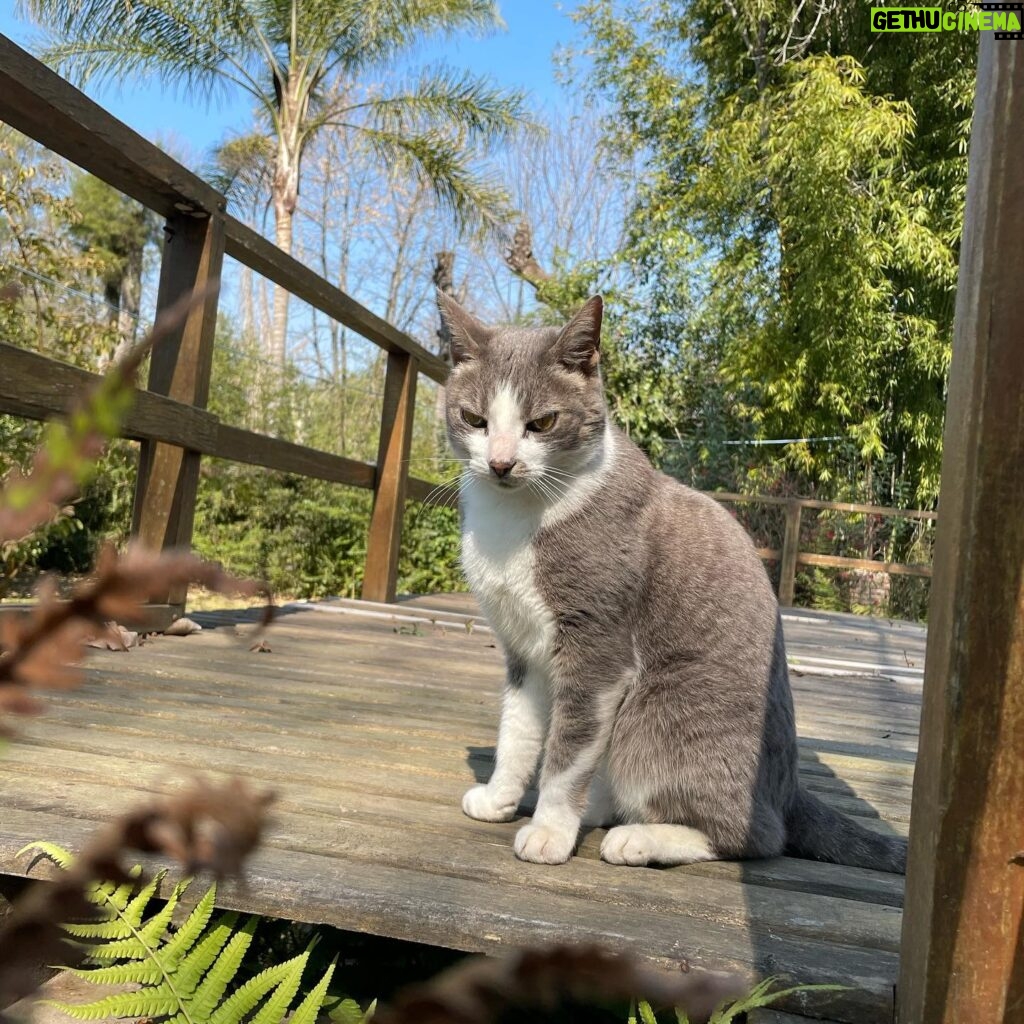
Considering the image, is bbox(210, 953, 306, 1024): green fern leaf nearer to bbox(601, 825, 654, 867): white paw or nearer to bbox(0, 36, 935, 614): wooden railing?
bbox(601, 825, 654, 867): white paw

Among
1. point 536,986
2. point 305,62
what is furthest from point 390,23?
point 536,986

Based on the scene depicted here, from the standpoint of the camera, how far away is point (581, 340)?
6.76ft

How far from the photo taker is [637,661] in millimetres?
1770

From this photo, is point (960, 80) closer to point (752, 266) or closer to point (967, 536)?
point (752, 266)

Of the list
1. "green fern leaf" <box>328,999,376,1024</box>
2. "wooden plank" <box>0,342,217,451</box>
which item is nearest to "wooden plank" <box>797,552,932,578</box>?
"wooden plank" <box>0,342,217,451</box>

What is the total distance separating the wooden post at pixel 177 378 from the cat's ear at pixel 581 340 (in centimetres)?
164

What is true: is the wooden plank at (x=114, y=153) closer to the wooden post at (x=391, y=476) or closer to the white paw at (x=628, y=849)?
the wooden post at (x=391, y=476)

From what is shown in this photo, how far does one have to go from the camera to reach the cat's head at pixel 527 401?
1.92 m

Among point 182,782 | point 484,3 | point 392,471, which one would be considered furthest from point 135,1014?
point 484,3

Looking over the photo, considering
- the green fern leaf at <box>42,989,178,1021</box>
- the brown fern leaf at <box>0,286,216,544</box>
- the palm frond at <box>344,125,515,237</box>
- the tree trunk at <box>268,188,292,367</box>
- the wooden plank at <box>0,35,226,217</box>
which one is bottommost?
the green fern leaf at <box>42,989,178,1021</box>

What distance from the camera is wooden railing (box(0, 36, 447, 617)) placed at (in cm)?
233

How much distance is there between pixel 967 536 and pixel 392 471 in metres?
4.39

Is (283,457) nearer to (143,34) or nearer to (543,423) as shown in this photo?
(543,423)

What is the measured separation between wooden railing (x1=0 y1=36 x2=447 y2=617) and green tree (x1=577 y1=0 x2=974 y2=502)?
6.78 m
